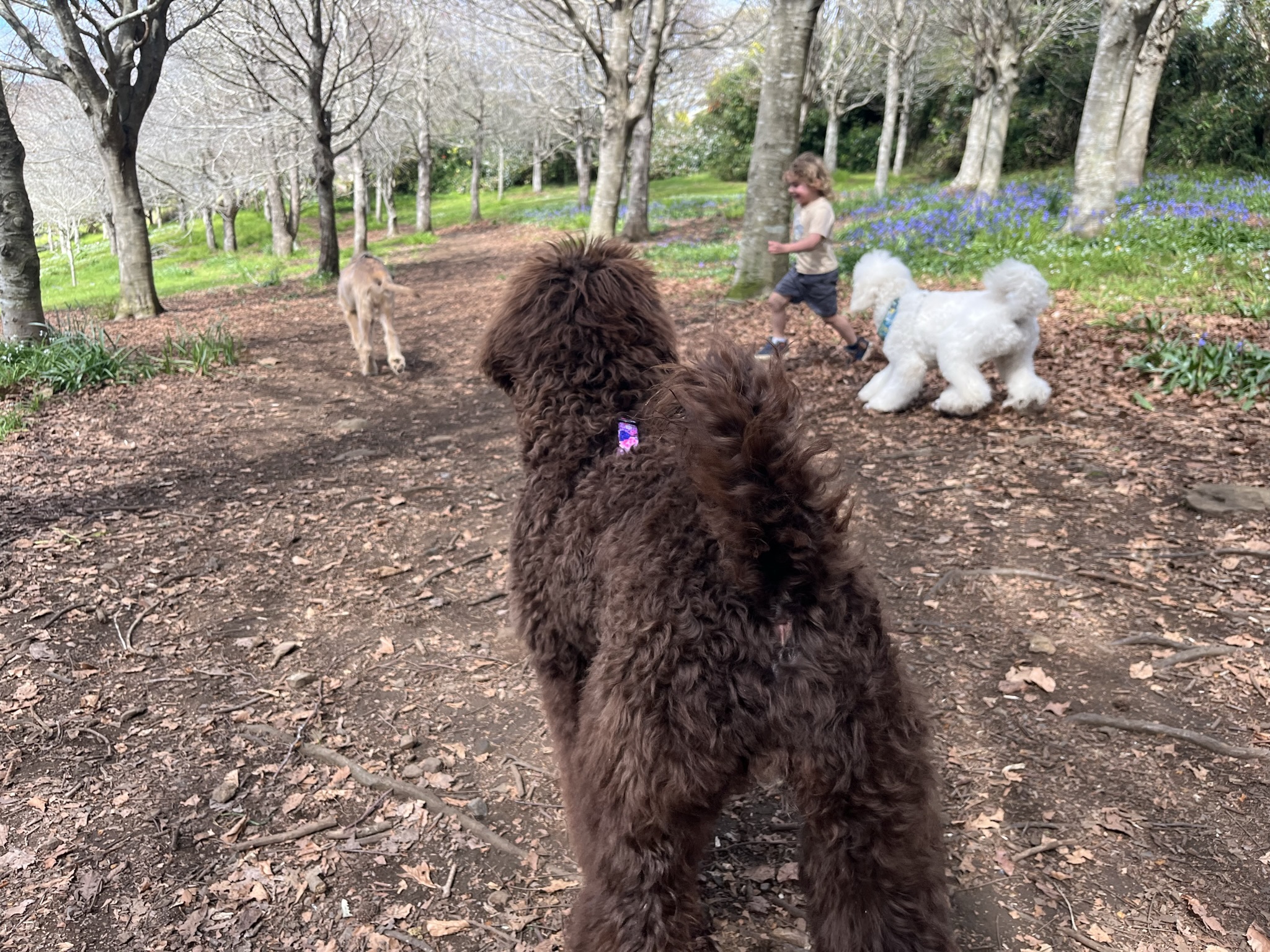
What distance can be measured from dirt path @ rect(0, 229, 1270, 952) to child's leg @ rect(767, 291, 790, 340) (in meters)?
1.81

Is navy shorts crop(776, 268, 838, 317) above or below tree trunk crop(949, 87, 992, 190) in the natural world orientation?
below

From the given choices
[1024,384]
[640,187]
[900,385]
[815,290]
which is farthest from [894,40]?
[1024,384]

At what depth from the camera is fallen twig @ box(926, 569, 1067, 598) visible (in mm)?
3762

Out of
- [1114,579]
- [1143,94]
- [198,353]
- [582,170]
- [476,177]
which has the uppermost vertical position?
[1143,94]

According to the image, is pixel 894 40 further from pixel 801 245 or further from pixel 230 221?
pixel 230 221

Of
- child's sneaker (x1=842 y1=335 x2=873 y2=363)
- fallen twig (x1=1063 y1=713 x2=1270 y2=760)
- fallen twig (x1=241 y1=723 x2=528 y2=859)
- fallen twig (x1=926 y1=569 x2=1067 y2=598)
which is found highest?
child's sneaker (x1=842 y1=335 x2=873 y2=363)

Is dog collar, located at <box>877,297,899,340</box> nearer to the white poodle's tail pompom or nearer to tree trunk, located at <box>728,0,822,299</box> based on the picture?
the white poodle's tail pompom

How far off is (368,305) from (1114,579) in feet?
24.2

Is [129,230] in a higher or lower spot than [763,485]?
higher

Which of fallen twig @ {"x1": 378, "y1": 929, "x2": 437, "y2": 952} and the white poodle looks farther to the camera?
the white poodle

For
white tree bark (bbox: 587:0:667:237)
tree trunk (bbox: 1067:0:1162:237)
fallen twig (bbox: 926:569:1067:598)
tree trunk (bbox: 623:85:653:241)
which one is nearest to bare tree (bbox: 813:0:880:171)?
tree trunk (bbox: 623:85:653:241)

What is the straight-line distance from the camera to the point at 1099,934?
2.09 metres

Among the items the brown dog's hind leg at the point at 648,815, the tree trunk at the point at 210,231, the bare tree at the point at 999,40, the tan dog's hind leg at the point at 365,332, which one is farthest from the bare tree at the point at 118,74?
the tree trunk at the point at 210,231

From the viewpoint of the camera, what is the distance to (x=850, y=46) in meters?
26.8
